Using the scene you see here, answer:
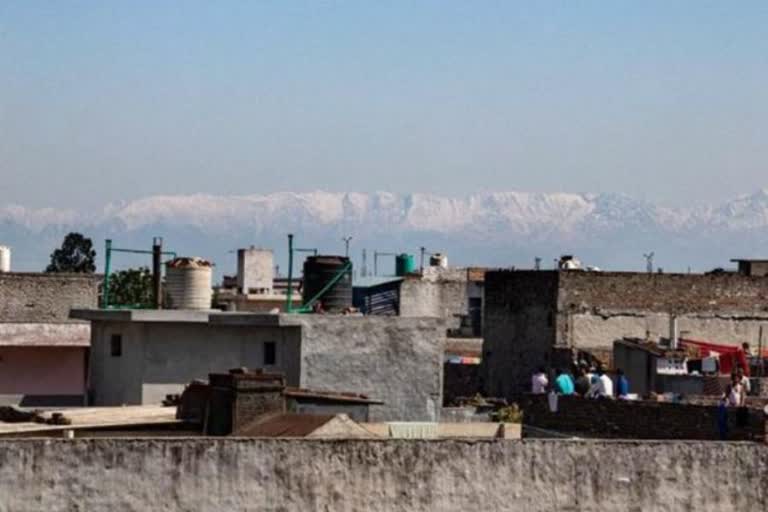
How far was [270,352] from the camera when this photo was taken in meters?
34.5

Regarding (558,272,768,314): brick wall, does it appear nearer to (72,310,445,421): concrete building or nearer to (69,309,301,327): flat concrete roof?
(72,310,445,421): concrete building

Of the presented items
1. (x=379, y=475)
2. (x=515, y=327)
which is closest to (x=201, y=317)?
(x=379, y=475)

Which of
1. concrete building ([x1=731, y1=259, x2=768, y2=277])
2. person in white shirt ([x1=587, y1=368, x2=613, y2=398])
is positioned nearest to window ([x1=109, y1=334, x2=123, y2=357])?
person in white shirt ([x1=587, y1=368, x2=613, y2=398])

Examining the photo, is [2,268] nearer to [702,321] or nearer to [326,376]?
[702,321]

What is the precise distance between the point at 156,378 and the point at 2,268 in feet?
78.2

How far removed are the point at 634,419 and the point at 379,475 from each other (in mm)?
8218

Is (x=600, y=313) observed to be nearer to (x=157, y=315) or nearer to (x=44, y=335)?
(x=44, y=335)

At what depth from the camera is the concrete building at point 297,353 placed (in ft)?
112

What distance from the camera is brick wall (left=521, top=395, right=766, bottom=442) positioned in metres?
29.3

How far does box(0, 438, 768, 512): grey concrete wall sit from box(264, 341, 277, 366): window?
377 inches

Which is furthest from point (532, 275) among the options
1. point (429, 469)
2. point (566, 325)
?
point (429, 469)

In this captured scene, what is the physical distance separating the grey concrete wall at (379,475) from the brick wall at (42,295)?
27.8 meters

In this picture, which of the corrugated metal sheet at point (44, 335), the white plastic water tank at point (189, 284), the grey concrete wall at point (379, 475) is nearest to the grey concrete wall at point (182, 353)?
the white plastic water tank at point (189, 284)

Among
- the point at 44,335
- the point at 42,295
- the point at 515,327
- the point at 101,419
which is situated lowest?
the point at 101,419
